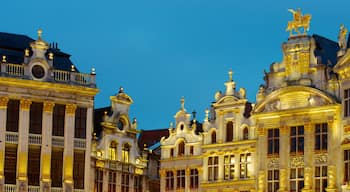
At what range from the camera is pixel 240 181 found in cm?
6194

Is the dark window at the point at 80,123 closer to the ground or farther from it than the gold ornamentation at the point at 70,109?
closer to the ground

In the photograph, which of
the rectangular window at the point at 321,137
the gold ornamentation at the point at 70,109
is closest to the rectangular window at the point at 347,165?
the rectangular window at the point at 321,137

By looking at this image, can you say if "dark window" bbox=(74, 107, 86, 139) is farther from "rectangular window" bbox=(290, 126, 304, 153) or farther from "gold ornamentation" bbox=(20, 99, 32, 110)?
"rectangular window" bbox=(290, 126, 304, 153)

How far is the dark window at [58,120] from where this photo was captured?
6297cm

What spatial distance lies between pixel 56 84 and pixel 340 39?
17.9m

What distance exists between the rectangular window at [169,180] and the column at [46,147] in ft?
27.4

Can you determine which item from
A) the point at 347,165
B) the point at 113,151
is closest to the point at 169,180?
the point at 113,151

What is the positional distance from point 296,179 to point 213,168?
258 inches

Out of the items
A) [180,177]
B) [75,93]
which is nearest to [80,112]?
[75,93]

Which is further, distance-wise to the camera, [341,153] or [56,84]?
[56,84]

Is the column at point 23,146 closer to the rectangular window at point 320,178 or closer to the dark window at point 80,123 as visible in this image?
the dark window at point 80,123

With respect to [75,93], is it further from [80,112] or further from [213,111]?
[213,111]

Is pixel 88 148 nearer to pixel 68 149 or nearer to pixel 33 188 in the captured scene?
pixel 68 149

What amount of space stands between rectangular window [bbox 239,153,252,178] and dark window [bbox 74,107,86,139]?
10147 millimetres
